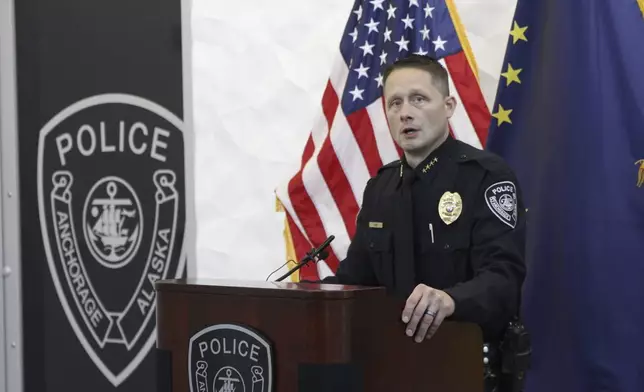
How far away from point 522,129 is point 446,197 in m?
0.60

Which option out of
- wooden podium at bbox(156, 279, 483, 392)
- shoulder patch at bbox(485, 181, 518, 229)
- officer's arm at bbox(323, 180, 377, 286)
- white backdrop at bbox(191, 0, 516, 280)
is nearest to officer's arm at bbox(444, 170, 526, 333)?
shoulder patch at bbox(485, 181, 518, 229)

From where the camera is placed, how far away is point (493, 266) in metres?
1.72

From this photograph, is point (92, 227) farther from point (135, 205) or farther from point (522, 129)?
point (522, 129)

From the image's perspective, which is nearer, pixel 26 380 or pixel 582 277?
pixel 582 277

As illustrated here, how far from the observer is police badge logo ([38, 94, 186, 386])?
3.46 m

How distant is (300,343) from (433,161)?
31.1 inches

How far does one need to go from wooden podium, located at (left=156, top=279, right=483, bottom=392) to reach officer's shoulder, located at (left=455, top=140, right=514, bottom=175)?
0.52 meters

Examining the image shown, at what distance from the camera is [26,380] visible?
3809 millimetres

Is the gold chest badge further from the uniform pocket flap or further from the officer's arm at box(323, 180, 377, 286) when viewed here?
the officer's arm at box(323, 180, 377, 286)

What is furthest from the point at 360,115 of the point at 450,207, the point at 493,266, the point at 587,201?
the point at 493,266

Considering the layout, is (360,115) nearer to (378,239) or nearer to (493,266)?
(378,239)

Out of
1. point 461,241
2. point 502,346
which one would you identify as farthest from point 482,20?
point 502,346

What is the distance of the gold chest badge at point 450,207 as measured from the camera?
73.6 inches

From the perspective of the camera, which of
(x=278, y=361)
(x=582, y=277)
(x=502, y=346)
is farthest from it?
(x=582, y=277)
